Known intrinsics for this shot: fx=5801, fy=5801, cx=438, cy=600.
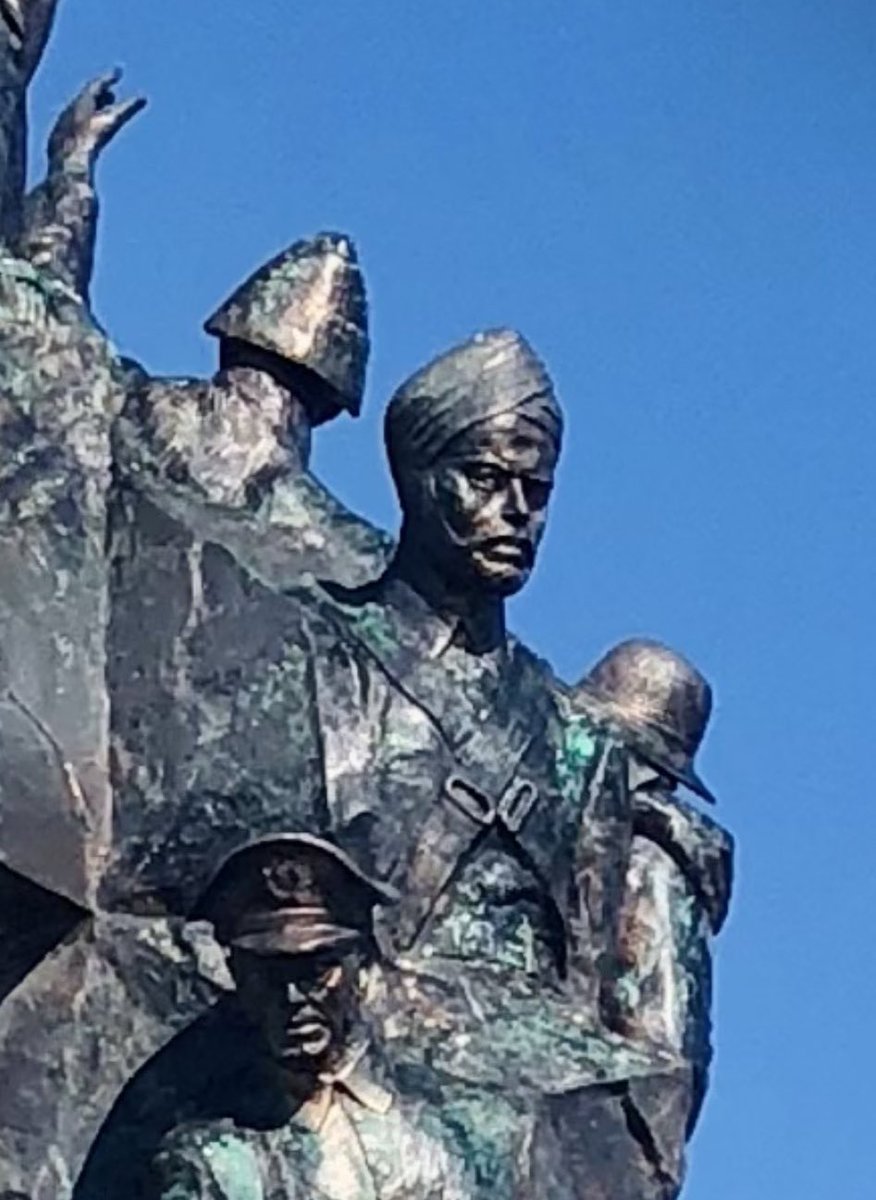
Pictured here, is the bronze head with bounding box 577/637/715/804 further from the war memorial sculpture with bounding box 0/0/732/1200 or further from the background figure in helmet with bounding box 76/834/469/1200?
the background figure in helmet with bounding box 76/834/469/1200

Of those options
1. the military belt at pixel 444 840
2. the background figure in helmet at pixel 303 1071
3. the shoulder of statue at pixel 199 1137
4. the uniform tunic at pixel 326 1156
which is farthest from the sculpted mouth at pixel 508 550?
the shoulder of statue at pixel 199 1137

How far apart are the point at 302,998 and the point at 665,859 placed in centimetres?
143

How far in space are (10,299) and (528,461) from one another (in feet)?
4.48

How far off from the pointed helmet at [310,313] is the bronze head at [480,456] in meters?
0.82

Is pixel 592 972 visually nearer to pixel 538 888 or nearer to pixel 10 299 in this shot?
pixel 538 888

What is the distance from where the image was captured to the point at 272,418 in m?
12.1

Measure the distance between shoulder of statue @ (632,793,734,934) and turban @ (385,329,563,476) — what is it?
89 cm

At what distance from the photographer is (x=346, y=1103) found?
10633 millimetres

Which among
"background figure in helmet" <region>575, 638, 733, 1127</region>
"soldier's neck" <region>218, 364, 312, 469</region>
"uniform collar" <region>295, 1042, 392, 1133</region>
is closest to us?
"uniform collar" <region>295, 1042, 392, 1133</region>

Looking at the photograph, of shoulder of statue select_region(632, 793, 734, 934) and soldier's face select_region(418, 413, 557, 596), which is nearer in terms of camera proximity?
soldier's face select_region(418, 413, 557, 596)

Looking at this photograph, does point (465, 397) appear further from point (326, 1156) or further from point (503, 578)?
Answer: point (326, 1156)

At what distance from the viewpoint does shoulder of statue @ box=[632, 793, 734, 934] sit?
38.6ft

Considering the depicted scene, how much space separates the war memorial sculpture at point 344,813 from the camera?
433 inches

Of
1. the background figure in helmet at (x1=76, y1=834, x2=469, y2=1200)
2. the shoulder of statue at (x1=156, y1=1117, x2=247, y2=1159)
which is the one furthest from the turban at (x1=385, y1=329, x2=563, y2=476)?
the shoulder of statue at (x1=156, y1=1117, x2=247, y2=1159)
